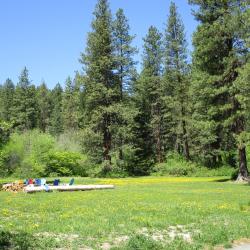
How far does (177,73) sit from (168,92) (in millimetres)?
5033

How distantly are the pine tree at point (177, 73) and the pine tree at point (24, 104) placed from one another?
46239 mm

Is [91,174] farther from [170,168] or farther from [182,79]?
[182,79]

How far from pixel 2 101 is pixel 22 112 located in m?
12.5

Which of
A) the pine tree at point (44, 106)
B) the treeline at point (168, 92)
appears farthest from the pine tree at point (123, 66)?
the pine tree at point (44, 106)

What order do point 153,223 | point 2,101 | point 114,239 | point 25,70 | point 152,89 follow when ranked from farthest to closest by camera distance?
point 2,101
point 25,70
point 152,89
point 153,223
point 114,239

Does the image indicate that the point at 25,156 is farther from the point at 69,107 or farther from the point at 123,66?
the point at 69,107

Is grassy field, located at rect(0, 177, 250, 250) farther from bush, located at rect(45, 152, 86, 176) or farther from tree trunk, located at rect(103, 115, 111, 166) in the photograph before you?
bush, located at rect(45, 152, 86, 176)

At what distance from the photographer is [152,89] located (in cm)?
6606

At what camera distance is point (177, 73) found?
190 ft

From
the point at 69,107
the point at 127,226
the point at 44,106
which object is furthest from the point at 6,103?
the point at 127,226

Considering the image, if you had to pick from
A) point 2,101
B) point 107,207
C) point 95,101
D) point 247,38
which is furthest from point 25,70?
point 107,207

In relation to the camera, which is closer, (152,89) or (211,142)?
(211,142)

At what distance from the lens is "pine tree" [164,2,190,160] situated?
188 ft

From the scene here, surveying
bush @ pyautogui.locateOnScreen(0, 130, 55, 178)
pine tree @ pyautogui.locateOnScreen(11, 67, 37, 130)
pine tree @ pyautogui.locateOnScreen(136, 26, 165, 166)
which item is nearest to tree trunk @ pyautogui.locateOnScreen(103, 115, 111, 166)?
bush @ pyautogui.locateOnScreen(0, 130, 55, 178)
